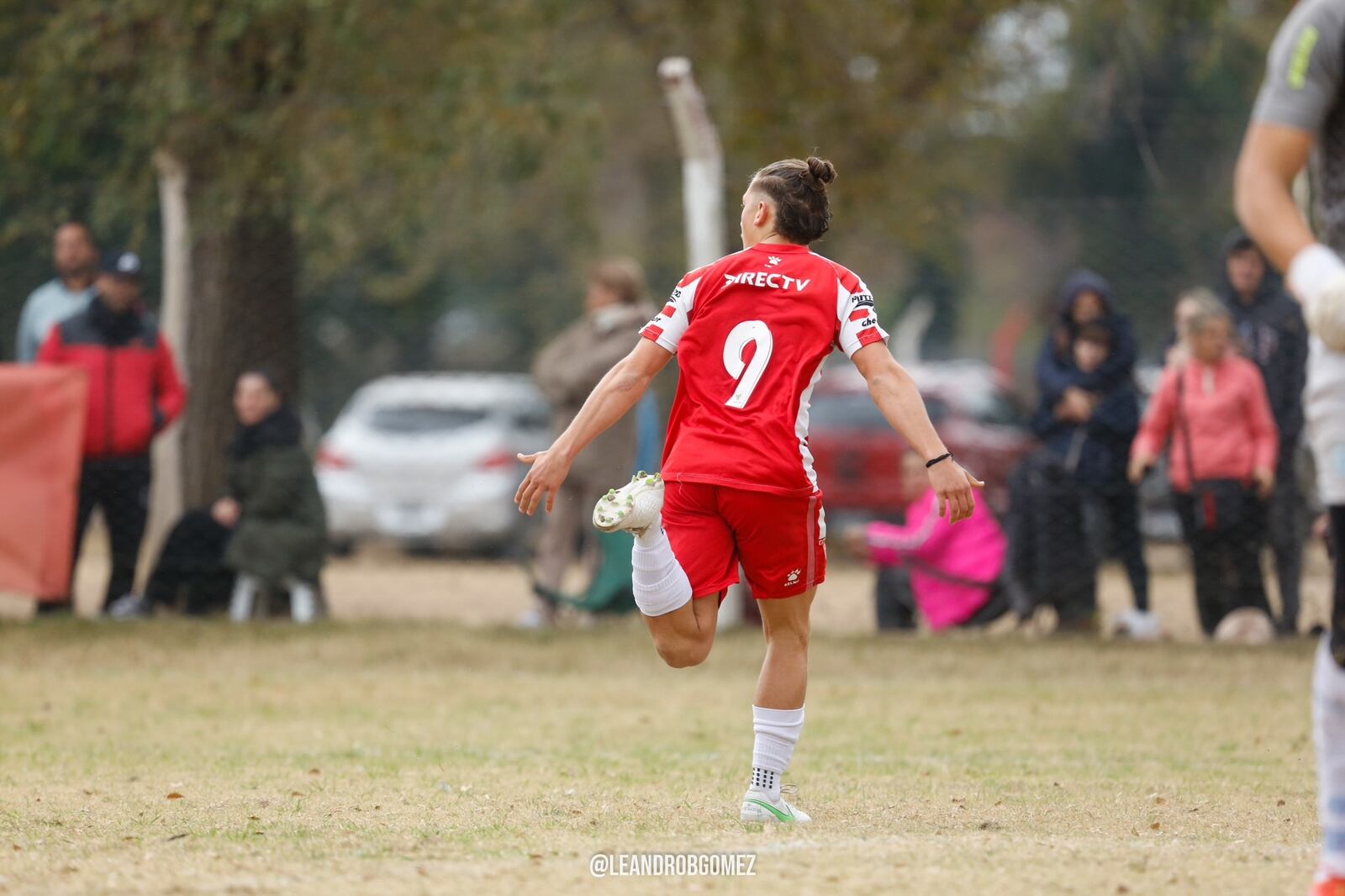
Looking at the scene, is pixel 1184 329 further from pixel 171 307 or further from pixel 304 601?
pixel 171 307

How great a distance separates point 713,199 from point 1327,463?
8037 mm

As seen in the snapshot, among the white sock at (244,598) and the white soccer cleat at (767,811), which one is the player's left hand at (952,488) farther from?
the white sock at (244,598)

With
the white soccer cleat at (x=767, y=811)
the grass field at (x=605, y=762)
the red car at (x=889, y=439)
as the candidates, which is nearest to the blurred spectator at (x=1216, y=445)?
the grass field at (x=605, y=762)

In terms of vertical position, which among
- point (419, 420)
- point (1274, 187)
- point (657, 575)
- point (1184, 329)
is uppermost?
point (1184, 329)

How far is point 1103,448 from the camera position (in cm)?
1119

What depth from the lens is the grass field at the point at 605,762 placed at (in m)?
4.54

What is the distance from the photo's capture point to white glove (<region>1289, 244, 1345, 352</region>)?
12.0 ft

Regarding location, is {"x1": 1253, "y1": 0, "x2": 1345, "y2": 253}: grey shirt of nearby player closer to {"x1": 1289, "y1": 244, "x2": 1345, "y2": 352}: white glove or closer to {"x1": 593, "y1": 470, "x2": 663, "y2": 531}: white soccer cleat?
{"x1": 1289, "y1": 244, "x2": 1345, "y2": 352}: white glove

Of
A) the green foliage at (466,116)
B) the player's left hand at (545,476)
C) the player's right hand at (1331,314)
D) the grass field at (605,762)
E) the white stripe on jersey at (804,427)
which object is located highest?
the green foliage at (466,116)

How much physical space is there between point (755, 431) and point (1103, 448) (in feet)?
20.4

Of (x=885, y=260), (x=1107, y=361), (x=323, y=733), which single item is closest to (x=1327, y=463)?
(x=323, y=733)

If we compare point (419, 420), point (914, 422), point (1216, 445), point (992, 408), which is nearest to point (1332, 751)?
point (914, 422)

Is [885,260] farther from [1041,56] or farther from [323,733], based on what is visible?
[323,733]

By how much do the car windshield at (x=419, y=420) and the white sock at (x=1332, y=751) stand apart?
14576 mm
